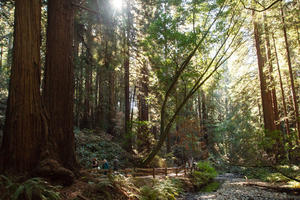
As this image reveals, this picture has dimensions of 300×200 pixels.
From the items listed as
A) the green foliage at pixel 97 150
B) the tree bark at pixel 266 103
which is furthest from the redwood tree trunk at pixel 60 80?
the tree bark at pixel 266 103

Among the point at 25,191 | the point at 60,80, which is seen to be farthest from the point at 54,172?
the point at 60,80

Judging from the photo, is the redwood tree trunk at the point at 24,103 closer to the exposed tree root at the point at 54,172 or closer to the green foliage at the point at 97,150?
the exposed tree root at the point at 54,172

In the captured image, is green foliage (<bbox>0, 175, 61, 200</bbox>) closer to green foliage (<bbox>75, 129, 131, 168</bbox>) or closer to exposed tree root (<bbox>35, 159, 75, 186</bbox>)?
exposed tree root (<bbox>35, 159, 75, 186</bbox>)

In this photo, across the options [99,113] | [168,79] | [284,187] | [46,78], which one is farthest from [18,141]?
[99,113]

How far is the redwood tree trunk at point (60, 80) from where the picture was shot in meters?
6.22

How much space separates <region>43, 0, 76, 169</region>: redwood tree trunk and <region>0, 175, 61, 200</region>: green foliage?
4.59 feet

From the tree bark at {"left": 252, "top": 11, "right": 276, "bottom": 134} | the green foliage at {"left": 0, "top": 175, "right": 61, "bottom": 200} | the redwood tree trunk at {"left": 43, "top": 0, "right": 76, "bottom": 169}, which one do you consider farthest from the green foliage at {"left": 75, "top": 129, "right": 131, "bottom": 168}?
the tree bark at {"left": 252, "top": 11, "right": 276, "bottom": 134}

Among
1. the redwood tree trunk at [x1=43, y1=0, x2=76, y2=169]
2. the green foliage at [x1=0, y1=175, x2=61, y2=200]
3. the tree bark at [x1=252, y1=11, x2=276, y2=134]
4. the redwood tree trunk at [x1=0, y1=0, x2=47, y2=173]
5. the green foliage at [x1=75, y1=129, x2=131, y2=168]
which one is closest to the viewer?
the green foliage at [x1=0, y1=175, x2=61, y2=200]

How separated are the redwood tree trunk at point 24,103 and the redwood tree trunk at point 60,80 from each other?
1.94 feet

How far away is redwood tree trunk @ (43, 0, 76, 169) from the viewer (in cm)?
622

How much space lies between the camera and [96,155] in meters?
14.3

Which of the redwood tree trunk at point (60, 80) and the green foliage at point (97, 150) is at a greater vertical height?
the redwood tree trunk at point (60, 80)

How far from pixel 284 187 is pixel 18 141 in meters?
11.7

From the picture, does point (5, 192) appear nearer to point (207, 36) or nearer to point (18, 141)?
point (18, 141)
